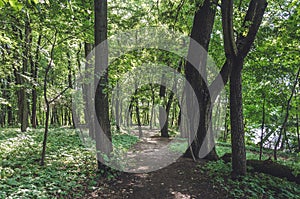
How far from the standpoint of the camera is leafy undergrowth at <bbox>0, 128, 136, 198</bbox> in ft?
12.3

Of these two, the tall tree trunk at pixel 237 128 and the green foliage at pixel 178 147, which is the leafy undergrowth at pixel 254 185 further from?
the green foliage at pixel 178 147

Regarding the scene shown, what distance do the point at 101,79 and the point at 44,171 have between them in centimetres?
259

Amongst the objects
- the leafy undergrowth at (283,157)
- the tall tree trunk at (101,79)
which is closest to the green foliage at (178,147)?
the leafy undergrowth at (283,157)

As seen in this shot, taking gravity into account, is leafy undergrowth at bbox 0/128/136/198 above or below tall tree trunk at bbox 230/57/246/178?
below

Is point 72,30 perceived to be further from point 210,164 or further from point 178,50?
point 178,50

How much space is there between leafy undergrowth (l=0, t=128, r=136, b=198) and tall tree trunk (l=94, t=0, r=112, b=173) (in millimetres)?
779

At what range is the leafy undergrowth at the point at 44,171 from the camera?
3742 millimetres

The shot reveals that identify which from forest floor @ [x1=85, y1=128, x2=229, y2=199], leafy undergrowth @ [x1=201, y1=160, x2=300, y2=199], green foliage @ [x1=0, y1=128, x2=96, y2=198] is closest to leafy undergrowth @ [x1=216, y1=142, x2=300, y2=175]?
leafy undergrowth @ [x1=201, y1=160, x2=300, y2=199]

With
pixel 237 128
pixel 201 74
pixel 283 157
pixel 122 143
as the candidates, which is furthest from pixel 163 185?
pixel 283 157

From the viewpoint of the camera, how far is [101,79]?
5312mm

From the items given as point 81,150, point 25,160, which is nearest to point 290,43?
point 81,150

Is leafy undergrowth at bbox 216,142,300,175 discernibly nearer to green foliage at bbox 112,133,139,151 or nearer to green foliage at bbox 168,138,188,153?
green foliage at bbox 168,138,188,153

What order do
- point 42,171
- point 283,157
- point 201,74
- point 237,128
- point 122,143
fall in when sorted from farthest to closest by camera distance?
point 283,157 < point 122,143 < point 201,74 < point 237,128 < point 42,171

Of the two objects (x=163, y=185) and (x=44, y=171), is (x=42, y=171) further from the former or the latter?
(x=163, y=185)
